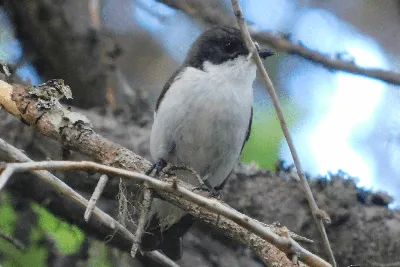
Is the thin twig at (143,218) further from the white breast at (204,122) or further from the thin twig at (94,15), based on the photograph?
the thin twig at (94,15)

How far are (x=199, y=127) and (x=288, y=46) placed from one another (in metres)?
0.82

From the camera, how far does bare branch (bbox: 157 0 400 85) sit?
4.15 m

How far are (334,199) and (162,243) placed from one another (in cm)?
132

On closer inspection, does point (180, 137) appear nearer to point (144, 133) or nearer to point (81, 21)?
point (144, 133)

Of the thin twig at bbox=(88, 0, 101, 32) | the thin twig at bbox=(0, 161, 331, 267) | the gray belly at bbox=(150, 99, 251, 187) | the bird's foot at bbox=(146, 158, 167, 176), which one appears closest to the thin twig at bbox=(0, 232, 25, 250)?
the bird's foot at bbox=(146, 158, 167, 176)

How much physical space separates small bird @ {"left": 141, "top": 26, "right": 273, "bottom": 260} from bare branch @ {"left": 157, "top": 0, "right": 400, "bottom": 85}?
25 cm

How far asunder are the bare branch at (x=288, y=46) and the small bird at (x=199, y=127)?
0.25 metres

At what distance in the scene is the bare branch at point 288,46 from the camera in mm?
4148

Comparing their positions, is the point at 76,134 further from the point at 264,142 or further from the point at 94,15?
the point at 264,142

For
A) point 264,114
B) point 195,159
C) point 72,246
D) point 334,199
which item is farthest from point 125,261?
point 264,114

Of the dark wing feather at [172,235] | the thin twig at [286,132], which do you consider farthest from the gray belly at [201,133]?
the thin twig at [286,132]

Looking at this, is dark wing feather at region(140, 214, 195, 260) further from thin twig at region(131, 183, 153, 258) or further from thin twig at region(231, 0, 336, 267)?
thin twig at region(231, 0, 336, 267)

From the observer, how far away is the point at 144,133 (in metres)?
5.28

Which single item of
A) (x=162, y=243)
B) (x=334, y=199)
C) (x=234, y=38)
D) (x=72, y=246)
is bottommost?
(x=72, y=246)
